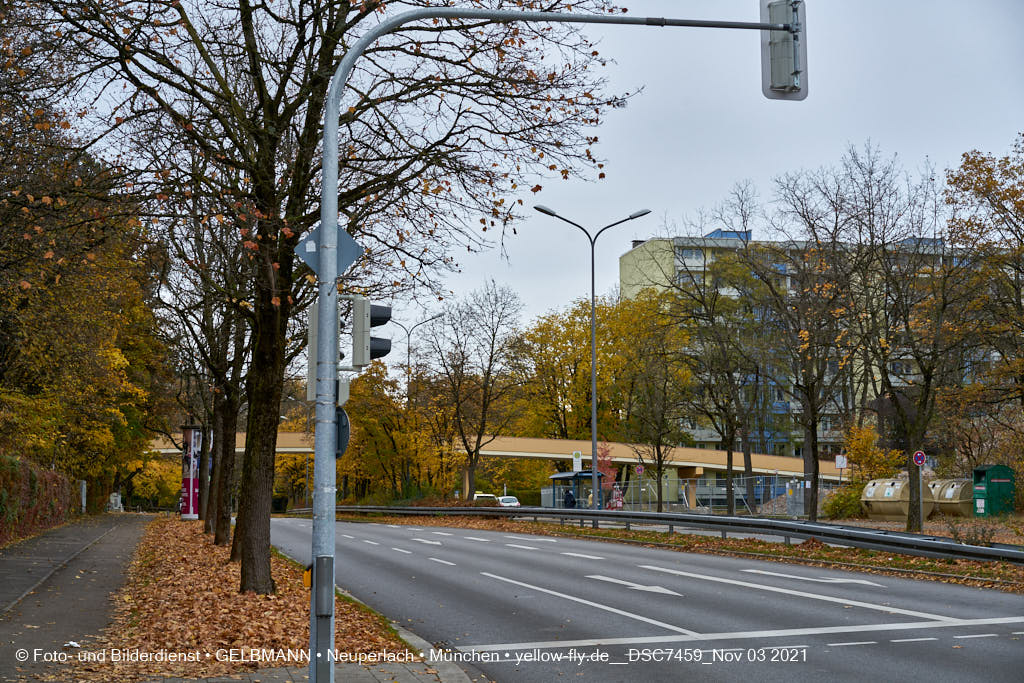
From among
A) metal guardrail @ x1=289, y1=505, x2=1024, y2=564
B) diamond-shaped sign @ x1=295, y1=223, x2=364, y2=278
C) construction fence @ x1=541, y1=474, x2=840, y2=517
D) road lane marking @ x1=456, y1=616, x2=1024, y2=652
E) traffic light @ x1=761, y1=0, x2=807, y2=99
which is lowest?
construction fence @ x1=541, y1=474, x2=840, y2=517

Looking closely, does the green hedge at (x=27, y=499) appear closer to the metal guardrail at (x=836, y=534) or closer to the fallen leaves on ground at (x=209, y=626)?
the fallen leaves on ground at (x=209, y=626)

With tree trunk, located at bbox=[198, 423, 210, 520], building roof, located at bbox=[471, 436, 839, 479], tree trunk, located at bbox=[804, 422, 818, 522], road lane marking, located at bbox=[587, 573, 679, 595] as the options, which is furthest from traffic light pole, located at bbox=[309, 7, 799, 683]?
building roof, located at bbox=[471, 436, 839, 479]

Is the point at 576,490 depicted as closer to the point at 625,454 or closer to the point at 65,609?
the point at 625,454

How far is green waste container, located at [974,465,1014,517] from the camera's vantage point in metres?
30.2

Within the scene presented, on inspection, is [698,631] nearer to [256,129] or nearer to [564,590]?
[564,590]

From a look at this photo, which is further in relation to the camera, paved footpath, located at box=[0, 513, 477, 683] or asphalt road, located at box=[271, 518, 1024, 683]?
asphalt road, located at box=[271, 518, 1024, 683]

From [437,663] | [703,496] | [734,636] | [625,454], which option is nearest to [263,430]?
[437,663]

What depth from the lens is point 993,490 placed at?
30312 millimetres

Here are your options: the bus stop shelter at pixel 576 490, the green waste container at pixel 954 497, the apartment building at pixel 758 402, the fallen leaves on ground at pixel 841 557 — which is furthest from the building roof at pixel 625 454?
the fallen leaves on ground at pixel 841 557

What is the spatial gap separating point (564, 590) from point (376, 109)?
7.80 metres

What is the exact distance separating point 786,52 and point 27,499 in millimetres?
26754

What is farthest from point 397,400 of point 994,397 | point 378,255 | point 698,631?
point 698,631

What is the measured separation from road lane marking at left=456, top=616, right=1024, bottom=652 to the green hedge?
17819 millimetres

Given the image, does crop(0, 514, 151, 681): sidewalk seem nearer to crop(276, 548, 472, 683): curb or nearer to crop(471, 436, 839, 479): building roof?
crop(276, 548, 472, 683): curb
